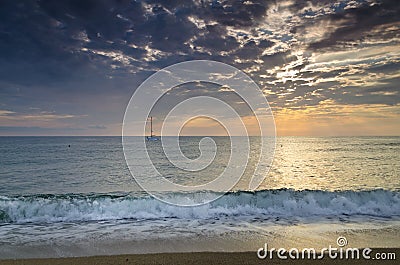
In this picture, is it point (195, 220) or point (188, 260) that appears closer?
point (188, 260)

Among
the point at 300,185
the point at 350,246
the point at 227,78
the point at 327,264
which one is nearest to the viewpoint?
the point at 327,264

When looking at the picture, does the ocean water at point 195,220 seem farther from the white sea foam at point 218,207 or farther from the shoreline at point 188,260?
the shoreline at point 188,260

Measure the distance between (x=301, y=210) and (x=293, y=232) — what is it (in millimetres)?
3656

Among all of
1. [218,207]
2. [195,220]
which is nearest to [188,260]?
[195,220]

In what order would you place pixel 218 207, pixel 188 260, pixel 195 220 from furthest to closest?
pixel 218 207 < pixel 195 220 < pixel 188 260

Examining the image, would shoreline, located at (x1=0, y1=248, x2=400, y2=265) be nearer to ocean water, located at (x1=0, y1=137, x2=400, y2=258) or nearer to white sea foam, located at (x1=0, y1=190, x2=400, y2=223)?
ocean water, located at (x1=0, y1=137, x2=400, y2=258)

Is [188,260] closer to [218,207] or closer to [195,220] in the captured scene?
[195,220]

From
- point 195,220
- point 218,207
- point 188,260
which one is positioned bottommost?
point 195,220

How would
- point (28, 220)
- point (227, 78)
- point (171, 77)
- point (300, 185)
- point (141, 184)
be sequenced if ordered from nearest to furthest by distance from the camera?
point (28, 220) → point (227, 78) → point (171, 77) → point (300, 185) → point (141, 184)

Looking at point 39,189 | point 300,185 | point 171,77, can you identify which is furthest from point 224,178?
point 39,189

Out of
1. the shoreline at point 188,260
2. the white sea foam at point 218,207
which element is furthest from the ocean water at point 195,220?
the shoreline at point 188,260

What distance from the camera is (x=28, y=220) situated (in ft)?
35.0

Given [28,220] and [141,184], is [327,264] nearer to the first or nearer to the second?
[28,220]

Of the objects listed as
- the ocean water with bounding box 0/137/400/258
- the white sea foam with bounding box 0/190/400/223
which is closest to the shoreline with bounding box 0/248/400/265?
the ocean water with bounding box 0/137/400/258
